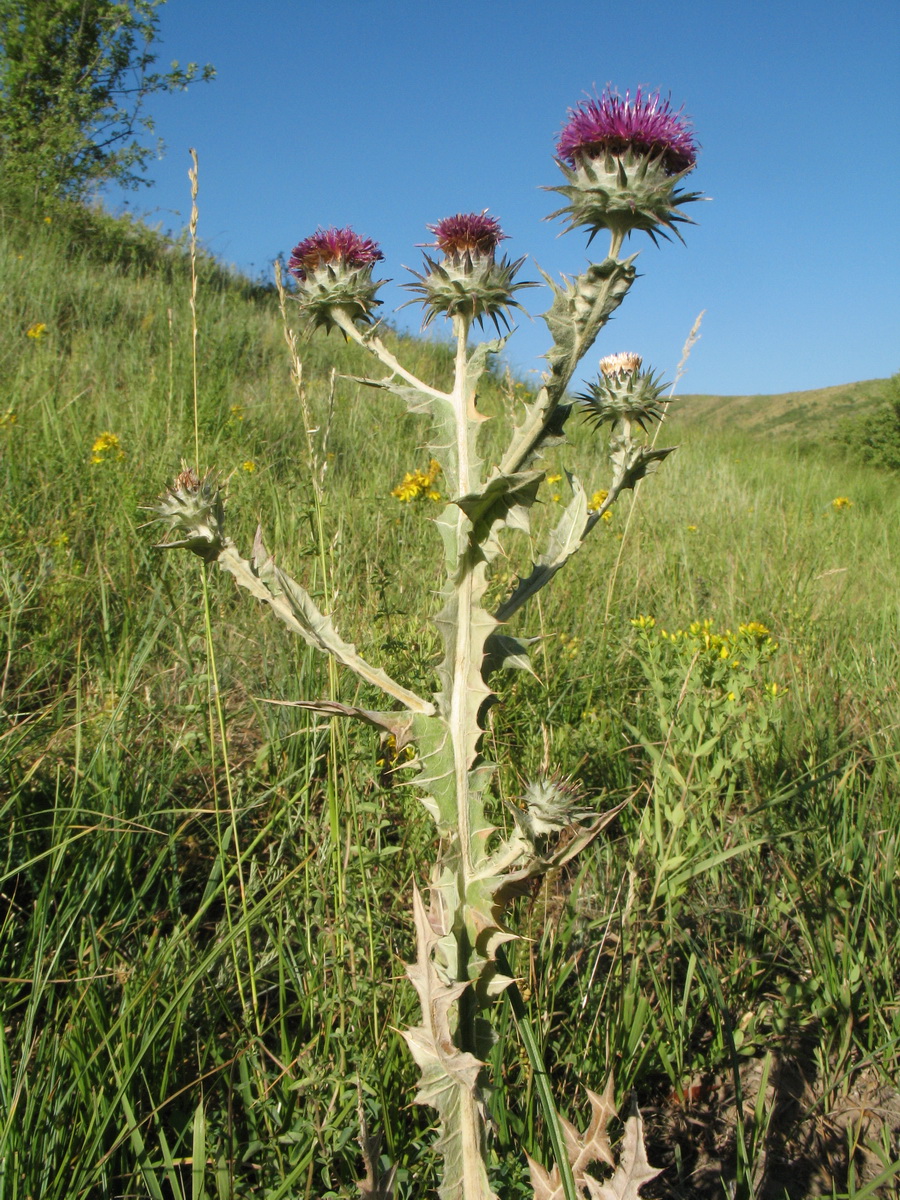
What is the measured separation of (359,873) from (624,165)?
1541 mm

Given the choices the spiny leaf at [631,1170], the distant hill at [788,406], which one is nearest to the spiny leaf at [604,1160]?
the spiny leaf at [631,1170]

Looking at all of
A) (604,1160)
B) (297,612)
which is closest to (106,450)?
(297,612)

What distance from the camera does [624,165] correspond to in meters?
1.25

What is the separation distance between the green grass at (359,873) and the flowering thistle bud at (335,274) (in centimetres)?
60

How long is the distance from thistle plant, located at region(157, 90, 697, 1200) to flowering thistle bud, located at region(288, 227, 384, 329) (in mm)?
307

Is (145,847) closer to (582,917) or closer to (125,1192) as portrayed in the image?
(125,1192)

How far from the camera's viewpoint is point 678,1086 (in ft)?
5.54

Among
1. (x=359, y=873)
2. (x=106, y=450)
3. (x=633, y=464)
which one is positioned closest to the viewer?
(x=633, y=464)

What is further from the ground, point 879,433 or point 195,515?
point 879,433

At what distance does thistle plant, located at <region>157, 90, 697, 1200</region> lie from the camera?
3.43 feet

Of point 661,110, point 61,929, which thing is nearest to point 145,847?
point 61,929

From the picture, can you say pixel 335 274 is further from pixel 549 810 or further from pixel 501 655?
pixel 549 810

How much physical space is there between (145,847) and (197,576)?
134 cm

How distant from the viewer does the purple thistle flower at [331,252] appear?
167 cm
